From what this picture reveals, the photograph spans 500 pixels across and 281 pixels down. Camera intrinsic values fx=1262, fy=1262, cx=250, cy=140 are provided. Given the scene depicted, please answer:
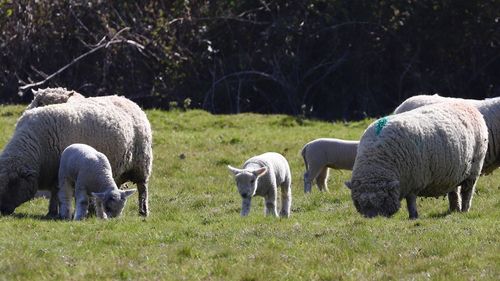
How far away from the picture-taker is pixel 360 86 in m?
34.0

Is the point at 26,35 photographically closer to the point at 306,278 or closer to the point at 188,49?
the point at 188,49

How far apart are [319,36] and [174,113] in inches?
304

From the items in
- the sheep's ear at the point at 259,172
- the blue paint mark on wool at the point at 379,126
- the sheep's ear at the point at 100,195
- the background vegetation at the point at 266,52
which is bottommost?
the background vegetation at the point at 266,52

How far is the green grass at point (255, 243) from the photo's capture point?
1181 cm

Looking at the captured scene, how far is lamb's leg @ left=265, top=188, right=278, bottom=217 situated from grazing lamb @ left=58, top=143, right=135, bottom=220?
182cm

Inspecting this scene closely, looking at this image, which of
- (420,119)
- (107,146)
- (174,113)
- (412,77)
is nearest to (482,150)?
(420,119)

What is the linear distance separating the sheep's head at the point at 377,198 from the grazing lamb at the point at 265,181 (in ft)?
4.04

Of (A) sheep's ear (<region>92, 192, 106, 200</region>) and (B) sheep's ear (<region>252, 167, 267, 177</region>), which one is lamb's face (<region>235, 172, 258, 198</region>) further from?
(A) sheep's ear (<region>92, 192, 106, 200</region>)

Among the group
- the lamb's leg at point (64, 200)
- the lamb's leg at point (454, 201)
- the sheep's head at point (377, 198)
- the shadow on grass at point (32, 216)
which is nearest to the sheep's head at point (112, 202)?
the lamb's leg at point (64, 200)

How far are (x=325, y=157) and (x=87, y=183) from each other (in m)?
5.58

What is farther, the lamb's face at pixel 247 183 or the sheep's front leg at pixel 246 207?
the sheep's front leg at pixel 246 207

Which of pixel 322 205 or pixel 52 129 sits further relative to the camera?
pixel 322 205

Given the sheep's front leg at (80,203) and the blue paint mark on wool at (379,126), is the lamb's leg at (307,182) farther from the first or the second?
the sheep's front leg at (80,203)

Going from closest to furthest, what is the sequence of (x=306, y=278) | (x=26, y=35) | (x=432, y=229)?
(x=306, y=278), (x=432, y=229), (x=26, y=35)
